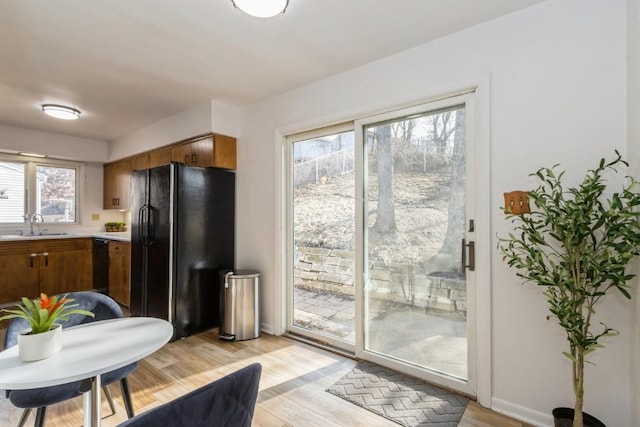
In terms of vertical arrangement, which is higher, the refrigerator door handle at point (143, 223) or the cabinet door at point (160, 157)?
the cabinet door at point (160, 157)

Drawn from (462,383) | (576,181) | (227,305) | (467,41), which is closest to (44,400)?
(227,305)

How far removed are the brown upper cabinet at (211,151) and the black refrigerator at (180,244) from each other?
12 centimetres

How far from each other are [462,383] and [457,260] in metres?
0.85

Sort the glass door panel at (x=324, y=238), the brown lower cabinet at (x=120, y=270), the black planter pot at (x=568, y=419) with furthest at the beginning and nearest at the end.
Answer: the brown lower cabinet at (x=120, y=270)
the glass door panel at (x=324, y=238)
the black planter pot at (x=568, y=419)

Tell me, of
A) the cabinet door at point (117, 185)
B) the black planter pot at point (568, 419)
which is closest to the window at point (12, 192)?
the cabinet door at point (117, 185)

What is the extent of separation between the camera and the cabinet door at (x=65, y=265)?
423 centimetres

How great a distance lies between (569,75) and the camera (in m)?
1.79

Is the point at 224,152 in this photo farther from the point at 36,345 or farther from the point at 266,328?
the point at 36,345

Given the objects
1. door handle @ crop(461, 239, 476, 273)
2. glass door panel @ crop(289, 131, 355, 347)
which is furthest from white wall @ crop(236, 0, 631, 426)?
glass door panel @ crop(289, 131, 355, 347)

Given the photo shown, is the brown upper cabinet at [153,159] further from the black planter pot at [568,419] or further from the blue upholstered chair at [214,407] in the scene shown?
the black planter pot at [568,419]

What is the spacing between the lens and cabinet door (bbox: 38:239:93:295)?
4.23 m

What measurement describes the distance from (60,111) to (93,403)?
3609mm

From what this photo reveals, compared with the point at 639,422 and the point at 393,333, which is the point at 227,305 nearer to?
the point at 393,333

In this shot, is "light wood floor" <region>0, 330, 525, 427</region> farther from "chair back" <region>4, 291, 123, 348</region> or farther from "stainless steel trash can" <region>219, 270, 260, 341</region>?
"chair back" <region>4, 291, 123, 348</region>
